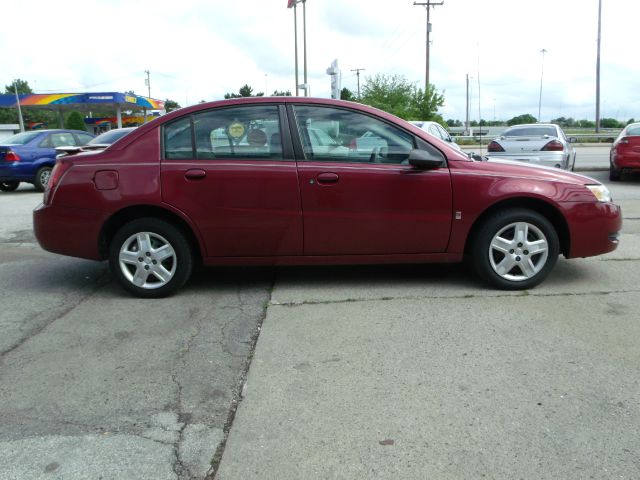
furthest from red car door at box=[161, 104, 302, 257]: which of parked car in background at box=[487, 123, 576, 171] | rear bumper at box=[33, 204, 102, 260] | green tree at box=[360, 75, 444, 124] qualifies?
green tree at box=[360, 75, 444, 124]

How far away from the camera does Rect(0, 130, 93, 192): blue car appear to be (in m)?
13.4

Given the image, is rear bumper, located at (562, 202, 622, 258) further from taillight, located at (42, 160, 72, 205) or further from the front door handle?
taillight, located at (42, 160, 72, 205)

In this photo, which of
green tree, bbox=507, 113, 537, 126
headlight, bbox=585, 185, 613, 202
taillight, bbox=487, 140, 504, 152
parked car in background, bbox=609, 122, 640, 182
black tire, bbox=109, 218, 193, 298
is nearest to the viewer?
black tire, bbox=109, 218, 193, 298

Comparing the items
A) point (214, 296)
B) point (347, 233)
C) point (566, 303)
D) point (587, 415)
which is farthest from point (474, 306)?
point (214, 296)

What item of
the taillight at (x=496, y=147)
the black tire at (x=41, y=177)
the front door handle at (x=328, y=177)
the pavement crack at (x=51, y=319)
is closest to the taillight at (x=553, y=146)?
the taillight at (x=496, y=147)

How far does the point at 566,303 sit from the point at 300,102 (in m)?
2.68

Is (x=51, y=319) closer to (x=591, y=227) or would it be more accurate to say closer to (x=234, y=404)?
(x=234, y=404)

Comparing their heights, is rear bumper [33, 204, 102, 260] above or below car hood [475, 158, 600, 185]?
below

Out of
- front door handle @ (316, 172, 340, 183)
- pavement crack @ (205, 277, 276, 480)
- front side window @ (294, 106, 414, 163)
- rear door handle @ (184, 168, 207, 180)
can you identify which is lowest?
pavement crack @ (205, 277, 276, 480)

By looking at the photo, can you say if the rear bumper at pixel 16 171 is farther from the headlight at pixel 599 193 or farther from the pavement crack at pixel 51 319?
the headlight at pixel 599 193

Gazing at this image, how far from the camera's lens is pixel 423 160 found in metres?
4.74

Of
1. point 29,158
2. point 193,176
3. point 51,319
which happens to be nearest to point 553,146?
point 193,176

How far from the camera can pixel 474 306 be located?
460 cm

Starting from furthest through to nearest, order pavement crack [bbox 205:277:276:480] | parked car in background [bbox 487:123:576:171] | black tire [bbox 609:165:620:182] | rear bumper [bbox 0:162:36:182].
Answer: rear bumper [bbox 0:162:36:182] → black tire [bbox 609:165:620:182] → parked car in background [bbox 487:123:576:171] → pavement crack [bbox 205:277:276:480]
